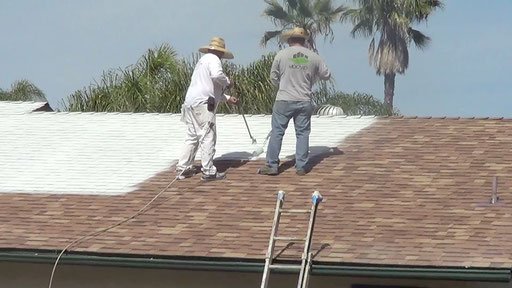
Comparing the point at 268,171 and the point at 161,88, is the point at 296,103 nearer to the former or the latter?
the point at 268,171

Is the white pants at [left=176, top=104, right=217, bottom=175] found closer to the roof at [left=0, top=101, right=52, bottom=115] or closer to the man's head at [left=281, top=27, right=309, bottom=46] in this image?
the man's head at [left=281, top=27, right=309, bottom=46]

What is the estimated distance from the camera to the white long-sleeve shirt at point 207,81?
12953 millimetres

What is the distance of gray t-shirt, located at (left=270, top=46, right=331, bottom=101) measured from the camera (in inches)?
506

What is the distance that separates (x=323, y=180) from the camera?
1258 centimetres

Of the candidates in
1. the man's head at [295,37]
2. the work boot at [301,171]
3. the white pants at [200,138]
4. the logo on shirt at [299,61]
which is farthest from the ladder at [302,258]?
the man's head at [295,37]

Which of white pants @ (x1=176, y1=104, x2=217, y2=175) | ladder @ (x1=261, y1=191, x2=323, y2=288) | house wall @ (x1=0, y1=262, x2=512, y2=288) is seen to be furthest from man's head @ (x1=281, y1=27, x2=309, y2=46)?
house wall @ (x1=0, y1=262, x2=512, y2=288)

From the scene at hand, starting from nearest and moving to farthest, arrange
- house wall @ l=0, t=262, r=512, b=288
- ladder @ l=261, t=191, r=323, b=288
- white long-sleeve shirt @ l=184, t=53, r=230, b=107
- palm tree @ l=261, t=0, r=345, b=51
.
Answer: ladder @ l=261, t=191, r=323, b=288
house wall @ l=0, t=262, r=512, b=288
white long-sleeve shirt @ l=184, t=53, r=230, b=107
palm tree @ l=261, t=0, r=345, b=51

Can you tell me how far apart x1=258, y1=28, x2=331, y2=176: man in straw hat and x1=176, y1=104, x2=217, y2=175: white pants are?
0.65 meters

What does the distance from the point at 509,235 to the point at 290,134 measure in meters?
5.21

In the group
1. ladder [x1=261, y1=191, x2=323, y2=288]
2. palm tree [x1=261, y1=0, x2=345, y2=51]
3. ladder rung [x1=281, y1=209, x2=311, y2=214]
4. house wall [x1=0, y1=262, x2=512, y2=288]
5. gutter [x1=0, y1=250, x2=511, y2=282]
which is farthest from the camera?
palm tree [x1=261, y1=0, x2=345, y2=51]

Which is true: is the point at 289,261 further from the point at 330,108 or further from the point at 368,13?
the point at 368,13

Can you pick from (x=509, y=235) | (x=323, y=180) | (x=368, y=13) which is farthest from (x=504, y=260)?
(x=368, y=13)

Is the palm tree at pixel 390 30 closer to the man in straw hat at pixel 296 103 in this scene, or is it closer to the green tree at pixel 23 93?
the green tree at pixel 23 93

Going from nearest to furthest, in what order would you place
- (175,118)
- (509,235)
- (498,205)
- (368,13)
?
(509,235) < (498,205) < (175,118) < (368,13)
